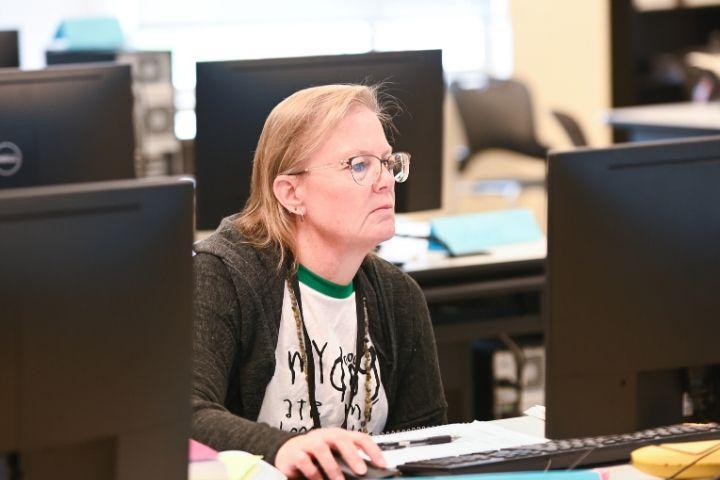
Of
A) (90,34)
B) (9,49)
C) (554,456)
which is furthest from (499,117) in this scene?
(554,456)

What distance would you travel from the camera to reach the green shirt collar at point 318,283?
2.00 meters

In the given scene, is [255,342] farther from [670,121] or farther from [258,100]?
[670,121]

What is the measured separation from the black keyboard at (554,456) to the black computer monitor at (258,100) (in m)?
1.40

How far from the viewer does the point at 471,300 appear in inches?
126

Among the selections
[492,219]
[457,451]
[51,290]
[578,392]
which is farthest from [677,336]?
[492,219]

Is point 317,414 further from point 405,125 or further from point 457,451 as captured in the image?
point 405,125

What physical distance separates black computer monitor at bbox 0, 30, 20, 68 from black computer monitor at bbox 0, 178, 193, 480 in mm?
2314

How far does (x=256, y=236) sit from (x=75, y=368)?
84 cm

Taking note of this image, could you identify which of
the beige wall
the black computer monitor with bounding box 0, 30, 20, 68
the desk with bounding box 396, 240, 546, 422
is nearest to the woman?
the desk with bounding box 396, 240, 546, 422

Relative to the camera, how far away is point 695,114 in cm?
542

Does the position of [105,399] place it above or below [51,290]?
below

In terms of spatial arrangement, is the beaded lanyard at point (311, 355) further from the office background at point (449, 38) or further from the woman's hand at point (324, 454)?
the office background at point (449, 38)

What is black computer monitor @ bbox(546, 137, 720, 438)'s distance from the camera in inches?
57.9

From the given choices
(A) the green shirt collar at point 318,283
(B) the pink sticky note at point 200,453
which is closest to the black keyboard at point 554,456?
(B) the pink sticky note at point 200,453
